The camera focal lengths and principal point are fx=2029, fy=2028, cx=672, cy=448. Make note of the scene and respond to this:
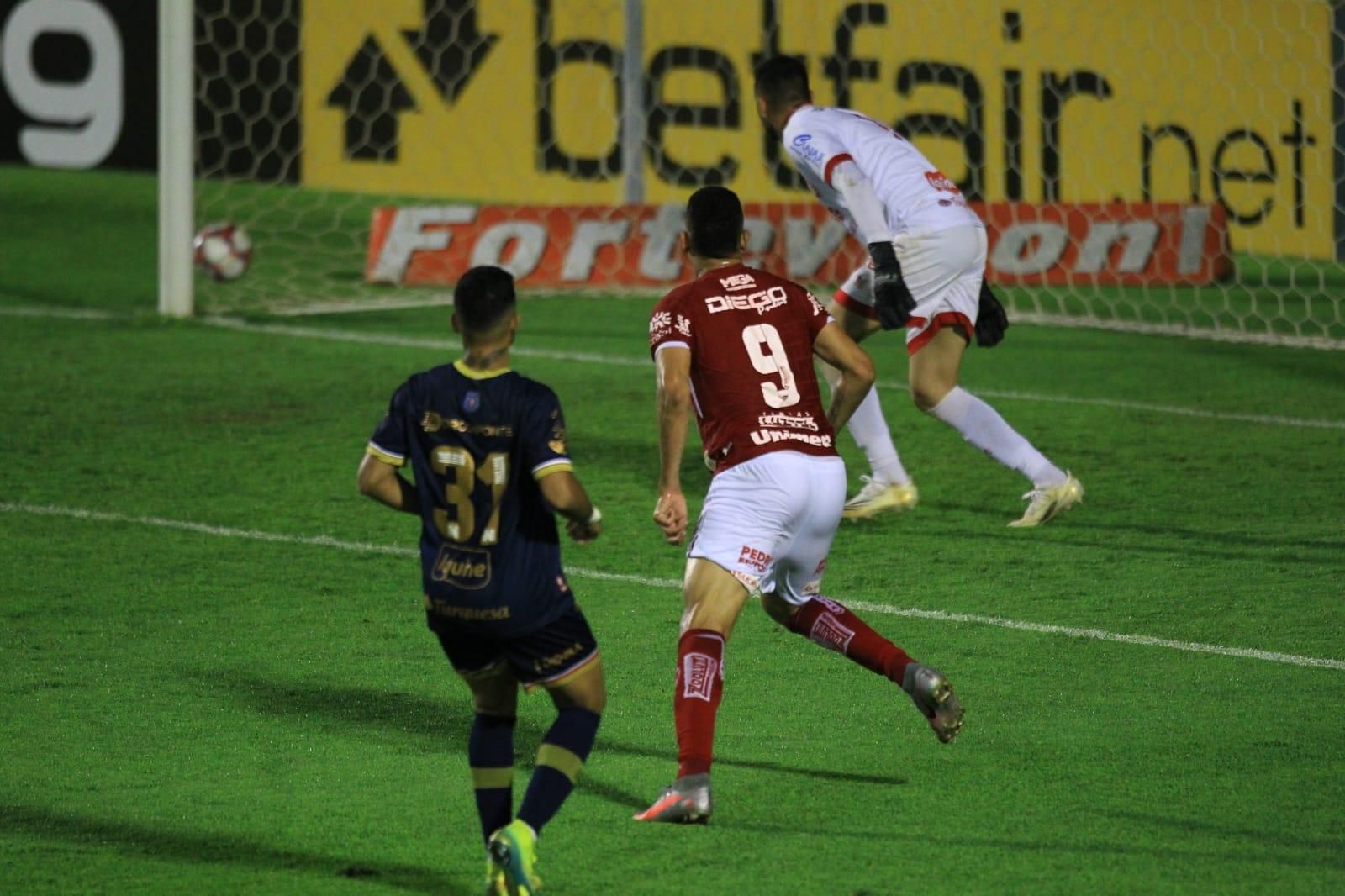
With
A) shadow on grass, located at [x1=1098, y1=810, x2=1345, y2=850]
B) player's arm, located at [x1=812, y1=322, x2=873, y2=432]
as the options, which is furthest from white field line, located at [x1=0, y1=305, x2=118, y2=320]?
shadow on grass, located at [x1=1098, y1=810, x2=1345, y2=850]

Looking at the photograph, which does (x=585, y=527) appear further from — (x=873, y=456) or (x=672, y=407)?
(x=873, y=456)

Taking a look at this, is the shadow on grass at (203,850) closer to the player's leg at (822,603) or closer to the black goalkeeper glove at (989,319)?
the player's leg at (822,603)

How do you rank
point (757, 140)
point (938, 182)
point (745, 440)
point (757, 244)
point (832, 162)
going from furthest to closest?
point (757, 140)
point (757, 244)
point (938, 182)
point (832, 162)
point (745, 440)

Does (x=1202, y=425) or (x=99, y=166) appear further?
(x=99, y=166)

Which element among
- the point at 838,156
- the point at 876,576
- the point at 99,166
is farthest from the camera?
the point at 99,166

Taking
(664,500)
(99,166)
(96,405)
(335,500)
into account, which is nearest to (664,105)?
(99,166)

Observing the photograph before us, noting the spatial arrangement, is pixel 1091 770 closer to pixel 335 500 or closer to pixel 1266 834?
pixel 1266 834

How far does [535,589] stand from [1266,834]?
167 cm

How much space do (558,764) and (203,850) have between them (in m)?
0.84

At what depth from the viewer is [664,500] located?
4.73m

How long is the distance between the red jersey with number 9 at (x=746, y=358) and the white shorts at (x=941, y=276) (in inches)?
108

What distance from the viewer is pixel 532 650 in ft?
13.4

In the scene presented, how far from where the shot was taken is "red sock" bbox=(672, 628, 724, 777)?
452cm

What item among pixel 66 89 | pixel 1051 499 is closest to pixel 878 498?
pixel 1051 499
